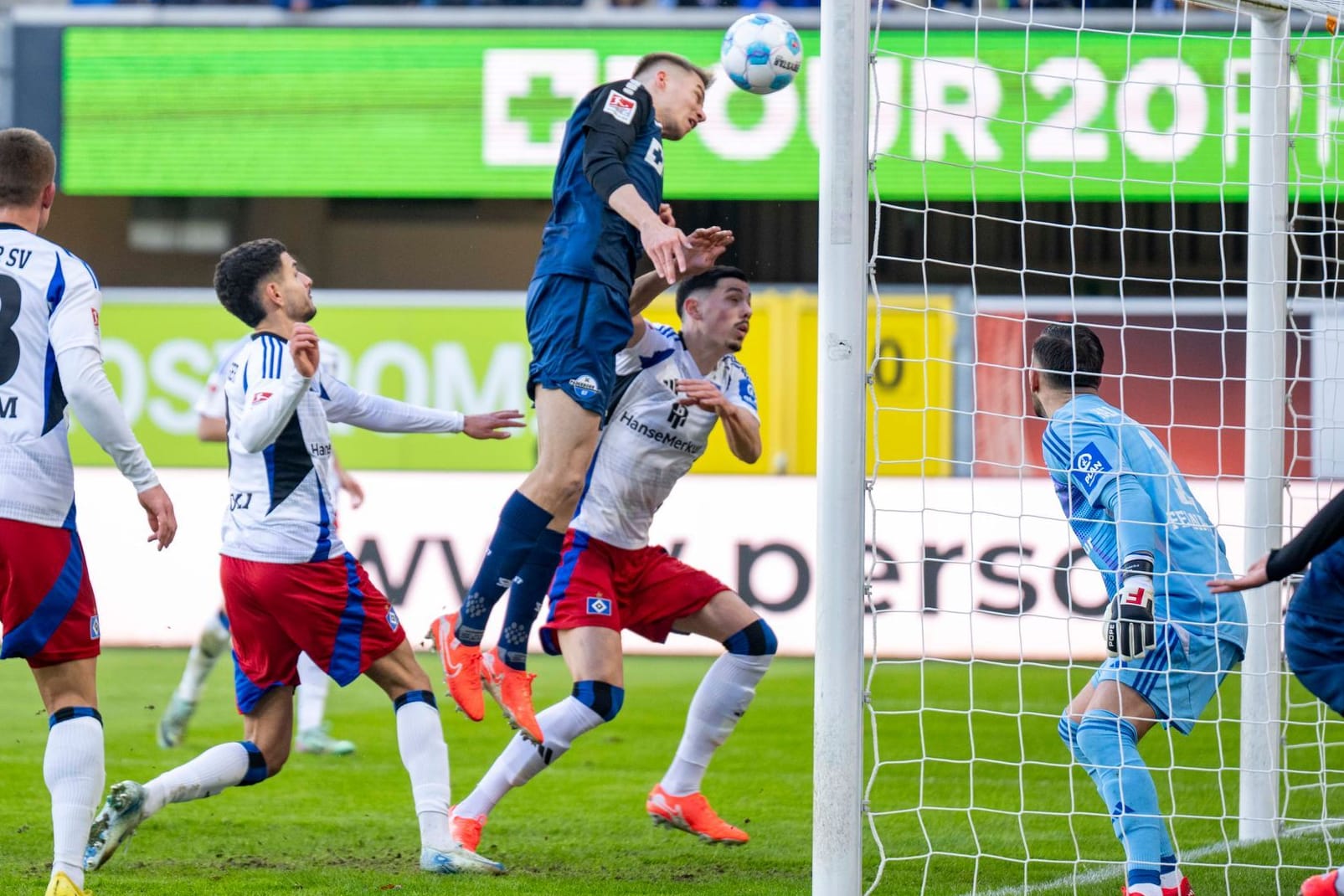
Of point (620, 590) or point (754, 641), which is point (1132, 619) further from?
point (620, 590)

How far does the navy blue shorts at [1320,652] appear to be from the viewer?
4.19m

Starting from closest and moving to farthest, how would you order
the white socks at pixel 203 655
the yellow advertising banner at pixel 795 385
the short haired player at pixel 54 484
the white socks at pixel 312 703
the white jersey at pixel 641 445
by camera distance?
the short haired player at pixel 54 484, the white jersey at pixel 641 445, the white socks at pixel 203 655, the white socks at pixel 312 703, the yellow advertising banner at pixel 795 385

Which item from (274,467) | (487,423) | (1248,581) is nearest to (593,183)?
(487,423)

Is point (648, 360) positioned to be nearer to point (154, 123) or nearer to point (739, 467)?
point (739, 467)

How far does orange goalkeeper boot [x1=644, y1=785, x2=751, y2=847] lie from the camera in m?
5.83

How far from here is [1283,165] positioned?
6.25 metres

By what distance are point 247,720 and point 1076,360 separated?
9.64 ft

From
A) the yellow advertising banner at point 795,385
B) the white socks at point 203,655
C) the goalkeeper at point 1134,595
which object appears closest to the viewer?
the goalkeeper at point 1134,595

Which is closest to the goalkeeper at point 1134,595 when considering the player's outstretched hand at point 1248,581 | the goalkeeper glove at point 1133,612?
the goalkeeper glove at point 1133,612

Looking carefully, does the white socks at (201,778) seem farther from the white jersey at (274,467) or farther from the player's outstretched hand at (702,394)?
the player's outstretched hand at (702,394)

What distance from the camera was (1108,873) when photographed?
536cm

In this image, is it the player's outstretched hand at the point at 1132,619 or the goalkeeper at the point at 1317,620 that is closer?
the goalkeeper at the point at 1317,620

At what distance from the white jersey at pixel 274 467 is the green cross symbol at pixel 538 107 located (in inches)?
398

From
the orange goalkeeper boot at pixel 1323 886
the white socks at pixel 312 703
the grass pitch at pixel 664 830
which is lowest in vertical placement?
the grass pitch at pixel 664 830
